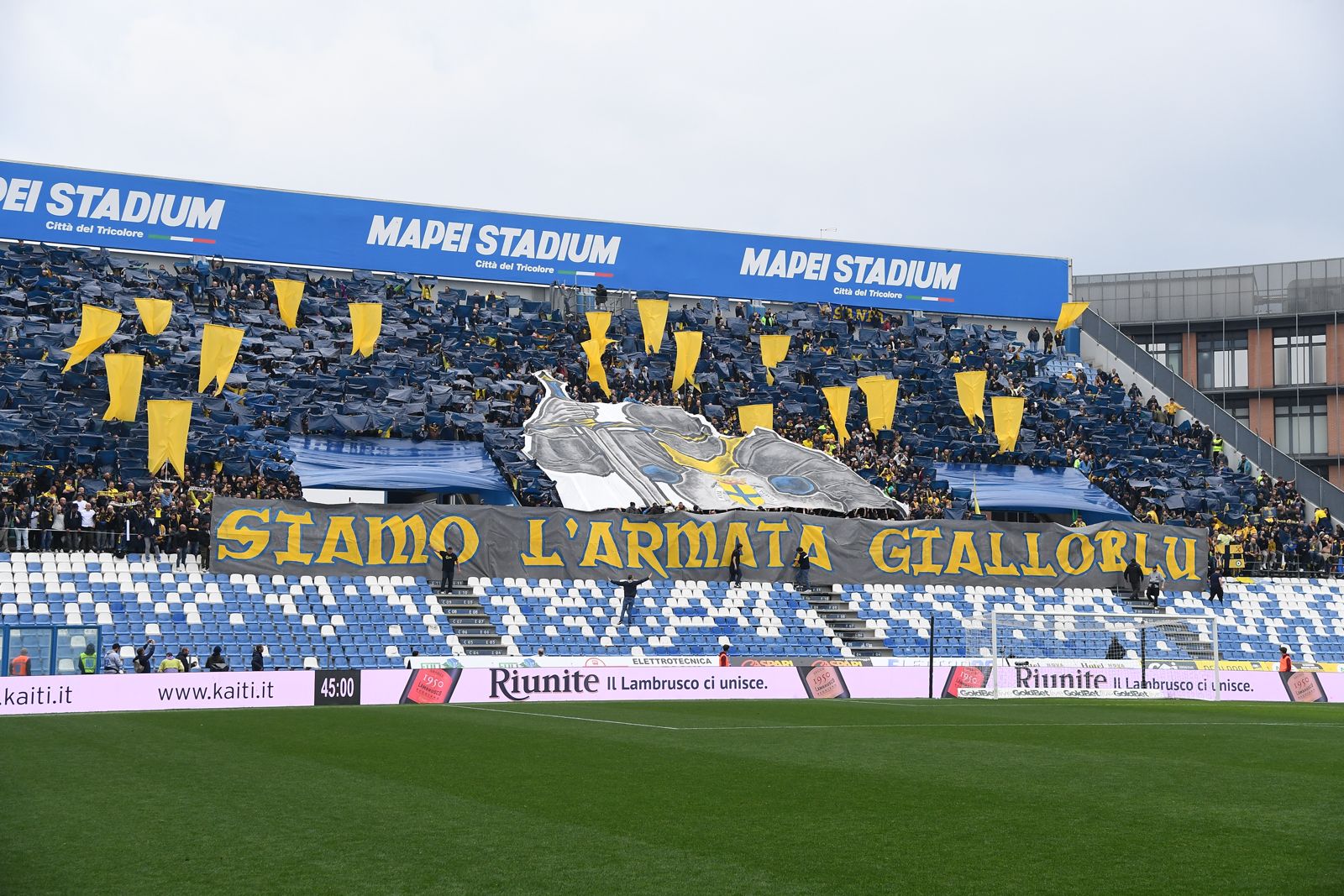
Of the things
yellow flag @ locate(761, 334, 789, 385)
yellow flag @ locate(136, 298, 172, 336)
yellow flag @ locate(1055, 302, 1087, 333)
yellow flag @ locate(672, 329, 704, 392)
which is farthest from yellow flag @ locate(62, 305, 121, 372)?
yellow flag @ locate(1055, 302, 1087, 333)

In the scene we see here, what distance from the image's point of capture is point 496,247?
5784cm

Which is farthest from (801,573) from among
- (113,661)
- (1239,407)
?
(1239,407)

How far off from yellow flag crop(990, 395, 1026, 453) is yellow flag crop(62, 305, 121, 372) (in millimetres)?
29843

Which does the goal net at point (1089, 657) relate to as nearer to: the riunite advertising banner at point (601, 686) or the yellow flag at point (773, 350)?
the riunite advertising banner at point (601, 686)

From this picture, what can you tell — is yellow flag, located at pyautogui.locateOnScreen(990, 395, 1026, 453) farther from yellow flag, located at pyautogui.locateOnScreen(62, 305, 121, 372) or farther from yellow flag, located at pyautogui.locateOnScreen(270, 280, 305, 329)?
yellow flag, located at pyautogui.locateOnScreen(62, 305, 121, 372)

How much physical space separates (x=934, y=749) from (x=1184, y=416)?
45.0 meters

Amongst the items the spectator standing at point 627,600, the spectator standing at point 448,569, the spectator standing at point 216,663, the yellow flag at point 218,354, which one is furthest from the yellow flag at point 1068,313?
the spectator standing at point 216,663

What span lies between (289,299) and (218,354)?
659cm

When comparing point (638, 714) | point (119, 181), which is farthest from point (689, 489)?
point (119, 181)

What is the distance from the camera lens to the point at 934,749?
19.0 metres

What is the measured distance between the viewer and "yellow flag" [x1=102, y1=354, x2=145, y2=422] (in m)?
41.1

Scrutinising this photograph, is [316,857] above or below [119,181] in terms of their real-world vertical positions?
below

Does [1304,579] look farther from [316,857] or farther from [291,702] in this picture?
[316,857]

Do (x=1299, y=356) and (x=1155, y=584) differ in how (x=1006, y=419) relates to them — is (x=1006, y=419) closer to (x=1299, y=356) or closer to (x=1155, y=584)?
(x=1155, y=584)
